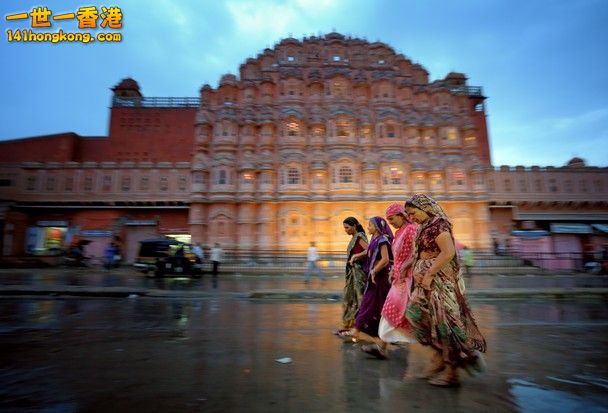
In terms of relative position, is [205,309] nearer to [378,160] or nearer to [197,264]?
[197,264]

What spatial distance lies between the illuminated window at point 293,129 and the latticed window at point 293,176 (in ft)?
11.9

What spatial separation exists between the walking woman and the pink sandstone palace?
889 inches

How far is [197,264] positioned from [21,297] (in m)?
8.84

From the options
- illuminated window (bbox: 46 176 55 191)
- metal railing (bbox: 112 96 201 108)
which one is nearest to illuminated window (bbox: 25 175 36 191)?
illuminated window (bbox: 46 176 55 191)

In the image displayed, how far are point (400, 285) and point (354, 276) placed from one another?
1.58m

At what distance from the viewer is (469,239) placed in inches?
1128

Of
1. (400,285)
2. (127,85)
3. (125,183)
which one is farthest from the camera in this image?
(127,85)

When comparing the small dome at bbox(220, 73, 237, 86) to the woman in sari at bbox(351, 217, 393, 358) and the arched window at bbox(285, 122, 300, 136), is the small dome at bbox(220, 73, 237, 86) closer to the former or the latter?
the arched window at bbox(285, 122, 300, 136)

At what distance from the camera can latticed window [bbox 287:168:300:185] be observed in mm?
29511

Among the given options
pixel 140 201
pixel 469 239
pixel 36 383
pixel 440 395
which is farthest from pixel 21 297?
pixel 469 239

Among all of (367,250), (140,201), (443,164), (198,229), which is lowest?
(367,250)

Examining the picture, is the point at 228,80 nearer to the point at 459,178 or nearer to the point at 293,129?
the point at 293,129

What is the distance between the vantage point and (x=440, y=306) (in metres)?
3.24

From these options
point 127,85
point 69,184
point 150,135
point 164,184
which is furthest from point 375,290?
point 127,85
